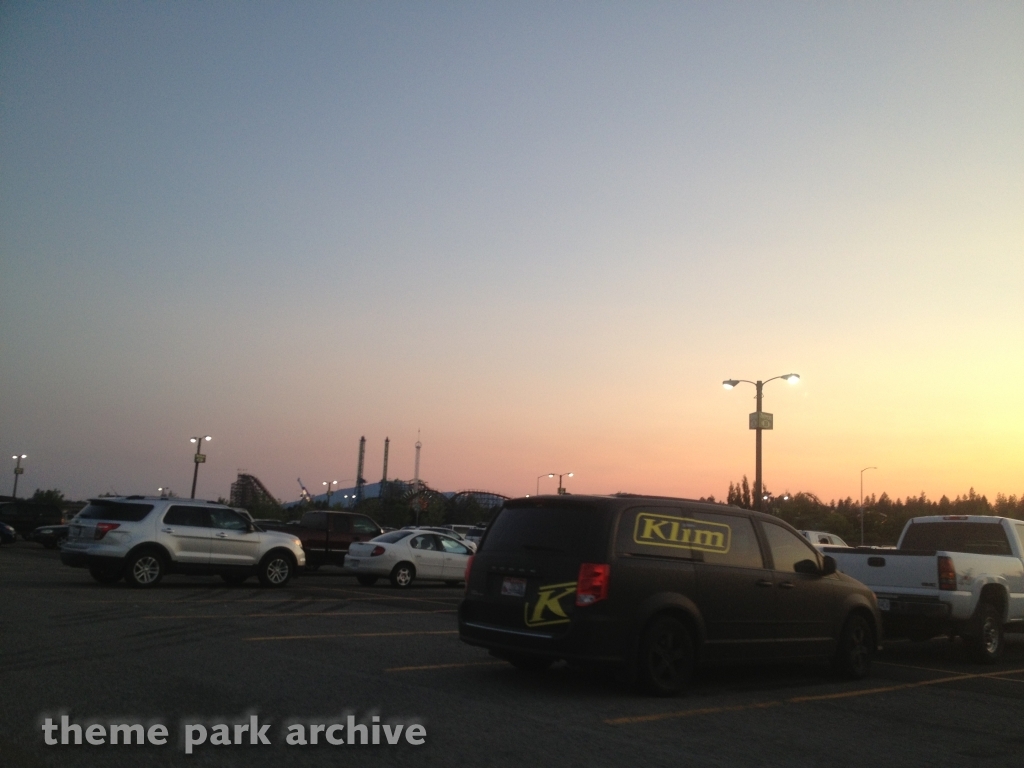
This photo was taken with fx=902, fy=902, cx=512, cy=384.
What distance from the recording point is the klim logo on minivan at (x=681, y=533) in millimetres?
8727

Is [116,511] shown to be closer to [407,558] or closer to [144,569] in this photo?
[144,569]

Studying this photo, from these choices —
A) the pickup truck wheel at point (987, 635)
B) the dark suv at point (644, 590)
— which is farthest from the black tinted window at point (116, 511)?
the pickup truck wheel at point (987, 635)

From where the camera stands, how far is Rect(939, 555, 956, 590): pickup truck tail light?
12094 millimetres

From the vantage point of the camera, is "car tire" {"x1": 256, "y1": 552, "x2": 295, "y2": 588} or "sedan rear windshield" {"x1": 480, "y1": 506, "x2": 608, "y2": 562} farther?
"car tire" {"x1": 256, "y1": 552, "x2": 295, "y2": 588}

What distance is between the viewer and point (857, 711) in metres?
8.30

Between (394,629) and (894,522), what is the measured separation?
242ft

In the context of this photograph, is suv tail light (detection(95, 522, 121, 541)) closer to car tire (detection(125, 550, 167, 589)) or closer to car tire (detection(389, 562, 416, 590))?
car tire (detection(125, 550, 167, 589))

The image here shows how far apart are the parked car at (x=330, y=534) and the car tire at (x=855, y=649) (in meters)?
18.0

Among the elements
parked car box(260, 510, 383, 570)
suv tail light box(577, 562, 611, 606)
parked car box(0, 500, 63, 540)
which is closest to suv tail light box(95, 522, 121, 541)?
parked car box(260, 510, 383, 570)

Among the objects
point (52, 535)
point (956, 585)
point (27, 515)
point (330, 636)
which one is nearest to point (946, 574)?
point (956, 585)

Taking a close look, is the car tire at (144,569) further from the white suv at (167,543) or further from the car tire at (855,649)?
the car tire at (855,649)

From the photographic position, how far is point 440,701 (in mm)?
7637

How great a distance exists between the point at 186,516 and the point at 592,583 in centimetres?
1310

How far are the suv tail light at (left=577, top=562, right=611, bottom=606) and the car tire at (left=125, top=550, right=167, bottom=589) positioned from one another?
41.7ft
